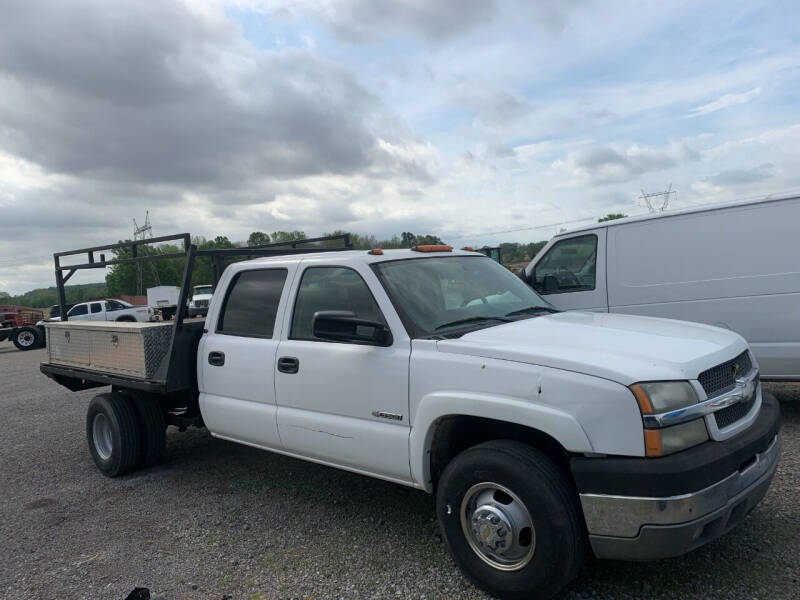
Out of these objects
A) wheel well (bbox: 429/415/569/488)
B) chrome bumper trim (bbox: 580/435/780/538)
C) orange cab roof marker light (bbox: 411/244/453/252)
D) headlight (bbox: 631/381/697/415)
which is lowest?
chrome bumper trim (bbox: 580/435/780/538)

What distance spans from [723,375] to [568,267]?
3923 mm

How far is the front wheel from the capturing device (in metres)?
24.2

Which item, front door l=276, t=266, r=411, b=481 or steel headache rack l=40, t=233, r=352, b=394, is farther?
steel headache rack l=40, t=233, r=352, b=394

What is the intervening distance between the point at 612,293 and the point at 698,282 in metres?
0.84

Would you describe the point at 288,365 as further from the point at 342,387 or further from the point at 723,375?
the point at 723,375

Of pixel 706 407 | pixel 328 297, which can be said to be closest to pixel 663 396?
pixel 706 407

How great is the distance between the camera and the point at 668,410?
8.67 ft

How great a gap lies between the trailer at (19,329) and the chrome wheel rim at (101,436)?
21129 mm

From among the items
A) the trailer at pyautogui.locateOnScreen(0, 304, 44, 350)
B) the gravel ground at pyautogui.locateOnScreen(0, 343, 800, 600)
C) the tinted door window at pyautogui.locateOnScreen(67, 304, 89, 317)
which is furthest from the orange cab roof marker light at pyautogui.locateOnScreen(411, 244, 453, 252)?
the tinted door window at pyautogui.locateOnScreen(67, 304, 89, 317)

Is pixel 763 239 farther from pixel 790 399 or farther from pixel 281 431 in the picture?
pixel 281 431

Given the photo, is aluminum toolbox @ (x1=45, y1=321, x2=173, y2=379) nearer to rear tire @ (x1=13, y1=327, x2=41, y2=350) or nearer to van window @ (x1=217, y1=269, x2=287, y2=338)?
van window @ (x1=217, y1=269, x2=287, y2=338)

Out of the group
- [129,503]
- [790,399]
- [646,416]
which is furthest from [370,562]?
[790,399]

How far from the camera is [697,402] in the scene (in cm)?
272

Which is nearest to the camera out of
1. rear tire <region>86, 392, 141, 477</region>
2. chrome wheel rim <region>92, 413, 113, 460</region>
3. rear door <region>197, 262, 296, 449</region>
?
rear door <region>197, 262, 296, 449</region>
